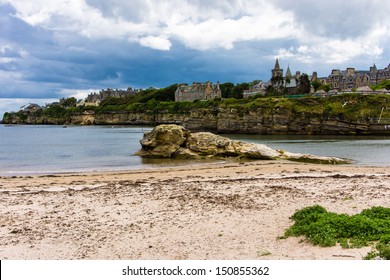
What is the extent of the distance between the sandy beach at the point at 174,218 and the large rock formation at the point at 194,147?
59.5 ft

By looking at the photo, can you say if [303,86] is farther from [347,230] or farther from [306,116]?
[347,230]

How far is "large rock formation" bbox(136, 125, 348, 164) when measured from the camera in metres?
39.9

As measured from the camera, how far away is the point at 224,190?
1902 cm

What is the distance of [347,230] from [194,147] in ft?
108

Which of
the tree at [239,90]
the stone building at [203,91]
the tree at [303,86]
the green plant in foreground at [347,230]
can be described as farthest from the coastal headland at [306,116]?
the green plant in foreground at [347,230]

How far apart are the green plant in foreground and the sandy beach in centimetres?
30

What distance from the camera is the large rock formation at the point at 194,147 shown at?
131 feet

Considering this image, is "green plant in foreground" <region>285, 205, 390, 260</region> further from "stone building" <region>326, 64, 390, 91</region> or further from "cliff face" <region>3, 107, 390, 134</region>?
"stone building" <region>326, 64, 390, 91</region>

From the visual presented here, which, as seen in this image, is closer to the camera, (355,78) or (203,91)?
(355,78)

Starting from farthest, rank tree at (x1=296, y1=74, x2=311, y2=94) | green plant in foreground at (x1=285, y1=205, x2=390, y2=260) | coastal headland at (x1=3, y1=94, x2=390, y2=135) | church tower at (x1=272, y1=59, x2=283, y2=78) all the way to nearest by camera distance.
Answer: church tower at (x1=272, y1=59, x2=283, y2=78) → tree at (x1=296, y1=74, x2=311, y2=94) → coastal headland at (x1=3, y1=94, x2=390, y2=135) → green plant in foreground at (x1=285, y1=205, x2=390, y2=260)

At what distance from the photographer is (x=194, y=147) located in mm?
42938

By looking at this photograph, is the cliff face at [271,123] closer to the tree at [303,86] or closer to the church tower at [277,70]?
the tree at [303,86]

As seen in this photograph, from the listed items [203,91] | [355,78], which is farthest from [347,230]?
[203,91]

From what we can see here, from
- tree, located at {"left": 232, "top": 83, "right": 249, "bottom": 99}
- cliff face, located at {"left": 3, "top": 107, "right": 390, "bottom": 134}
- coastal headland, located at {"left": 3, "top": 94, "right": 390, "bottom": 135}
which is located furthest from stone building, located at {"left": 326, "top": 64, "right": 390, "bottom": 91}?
cliff face, located at {"left": 3, "top": 107, "right": 390, "bottom": 134}
